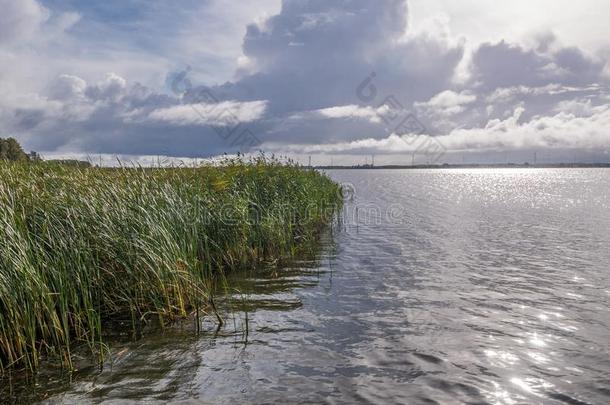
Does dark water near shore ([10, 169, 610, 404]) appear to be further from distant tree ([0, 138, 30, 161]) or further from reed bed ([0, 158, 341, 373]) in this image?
distant tree ([0, 138, 30, 161])

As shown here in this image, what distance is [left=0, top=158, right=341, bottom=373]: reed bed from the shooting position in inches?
292

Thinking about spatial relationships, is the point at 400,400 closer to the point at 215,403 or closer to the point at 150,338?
the point at 215,403

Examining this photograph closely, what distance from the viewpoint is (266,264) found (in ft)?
52.7

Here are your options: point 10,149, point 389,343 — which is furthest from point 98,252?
point 10,149

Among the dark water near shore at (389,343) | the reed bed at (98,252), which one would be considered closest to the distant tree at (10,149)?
the reed bed at (98,252)

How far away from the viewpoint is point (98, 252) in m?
9.27

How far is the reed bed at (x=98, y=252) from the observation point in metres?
7.41

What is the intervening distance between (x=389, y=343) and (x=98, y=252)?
628cm

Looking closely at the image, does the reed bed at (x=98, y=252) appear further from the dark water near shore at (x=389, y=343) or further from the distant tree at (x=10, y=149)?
the distant tree at (x=10, y=149)

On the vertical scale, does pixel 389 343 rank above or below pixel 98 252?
below

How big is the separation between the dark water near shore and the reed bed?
81 centimetres

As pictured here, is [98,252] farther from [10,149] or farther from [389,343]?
[10,149]

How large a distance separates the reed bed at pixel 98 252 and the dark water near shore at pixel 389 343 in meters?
0.81

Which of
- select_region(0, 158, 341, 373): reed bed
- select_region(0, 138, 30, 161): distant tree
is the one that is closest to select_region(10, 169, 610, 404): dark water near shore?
select_region(0, 158, 341, 373): reed bed
